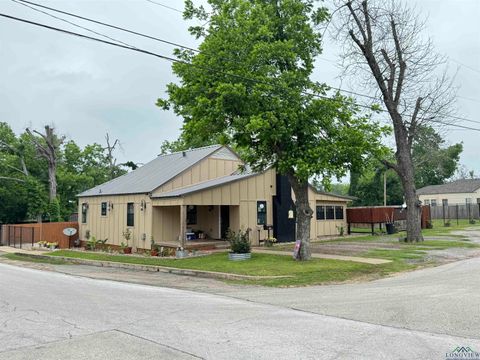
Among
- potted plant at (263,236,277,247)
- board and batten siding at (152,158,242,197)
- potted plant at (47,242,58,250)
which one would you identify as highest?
board and batten siding at (152,158,242,197)

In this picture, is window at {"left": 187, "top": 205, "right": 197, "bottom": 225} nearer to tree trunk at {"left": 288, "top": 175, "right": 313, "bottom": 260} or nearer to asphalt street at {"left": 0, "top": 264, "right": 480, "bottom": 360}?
tree trunk at {"left": 288, "top": 175, "right": 313, "bottom": 260}

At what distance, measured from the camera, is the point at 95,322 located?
7.10 m

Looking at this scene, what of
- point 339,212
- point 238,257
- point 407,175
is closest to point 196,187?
point 238,257

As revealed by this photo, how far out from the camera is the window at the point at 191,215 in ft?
78.0

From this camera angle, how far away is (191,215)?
24.0m

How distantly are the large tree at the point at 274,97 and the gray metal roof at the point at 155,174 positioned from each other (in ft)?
23.1

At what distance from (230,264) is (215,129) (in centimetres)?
484

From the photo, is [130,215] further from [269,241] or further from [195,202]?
[269,241]

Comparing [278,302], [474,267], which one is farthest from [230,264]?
[474,267]

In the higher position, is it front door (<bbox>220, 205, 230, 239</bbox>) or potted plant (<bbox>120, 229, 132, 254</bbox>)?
front door (<bbox>220, 205, 230, 239</bbox>)

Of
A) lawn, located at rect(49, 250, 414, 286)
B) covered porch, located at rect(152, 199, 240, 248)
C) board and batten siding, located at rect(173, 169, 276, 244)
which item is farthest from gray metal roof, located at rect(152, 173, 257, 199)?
lawn, located at rect(49, 250, 414, 286)

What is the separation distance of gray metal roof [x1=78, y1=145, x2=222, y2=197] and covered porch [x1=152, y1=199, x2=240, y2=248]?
1.54 m

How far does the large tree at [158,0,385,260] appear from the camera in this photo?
14.3 metres

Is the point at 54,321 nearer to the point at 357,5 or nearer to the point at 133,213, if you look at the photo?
the point at 133,213
